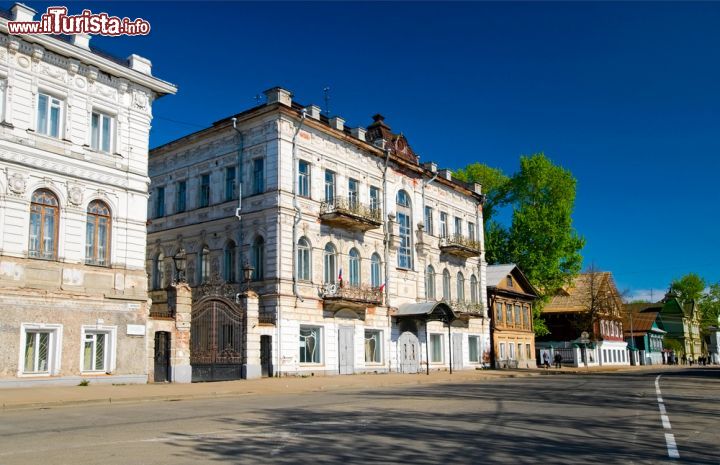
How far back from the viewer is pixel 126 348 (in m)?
23.8

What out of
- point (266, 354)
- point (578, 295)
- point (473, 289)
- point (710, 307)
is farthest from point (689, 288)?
point (266, 354)

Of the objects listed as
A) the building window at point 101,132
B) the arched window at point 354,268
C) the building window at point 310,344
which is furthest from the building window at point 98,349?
the arched window at point 354,268

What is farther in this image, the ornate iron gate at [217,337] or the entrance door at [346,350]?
the entrance door at [346,350]

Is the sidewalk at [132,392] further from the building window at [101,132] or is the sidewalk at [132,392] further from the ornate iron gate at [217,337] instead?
the building window at [101,132]

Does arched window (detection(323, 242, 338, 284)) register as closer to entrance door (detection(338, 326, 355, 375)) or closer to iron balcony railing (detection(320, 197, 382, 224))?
iron balcony railing (detection(320, 197, 382, 224))

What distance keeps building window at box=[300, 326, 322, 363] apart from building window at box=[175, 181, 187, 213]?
9.91 meters

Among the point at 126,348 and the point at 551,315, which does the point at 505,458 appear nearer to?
the point at 126,348

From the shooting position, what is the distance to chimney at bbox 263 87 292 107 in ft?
103

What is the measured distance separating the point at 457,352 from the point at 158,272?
19611mm

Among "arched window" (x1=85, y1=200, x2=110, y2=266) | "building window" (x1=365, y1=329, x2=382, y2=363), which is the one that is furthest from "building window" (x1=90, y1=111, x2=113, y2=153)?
Result: "building window" (x1=365, y1=329, x2=382, y2=363)

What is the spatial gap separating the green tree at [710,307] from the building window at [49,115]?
112m

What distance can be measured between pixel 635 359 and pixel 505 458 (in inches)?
3028

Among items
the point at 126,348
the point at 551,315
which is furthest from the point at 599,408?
the point at 551,315

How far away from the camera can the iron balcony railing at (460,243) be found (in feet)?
140
